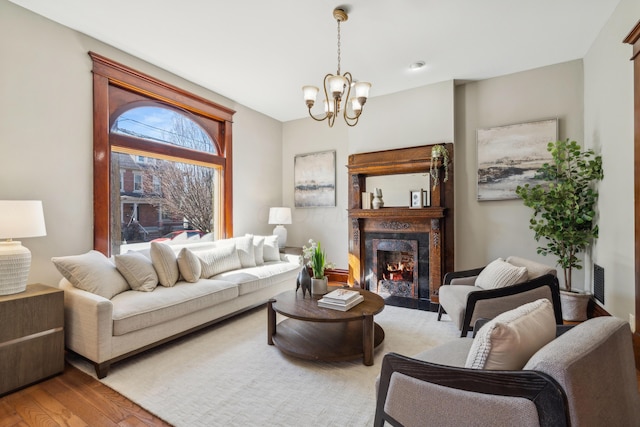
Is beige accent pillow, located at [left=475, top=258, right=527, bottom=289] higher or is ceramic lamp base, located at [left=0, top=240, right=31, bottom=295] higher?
ceramic lamp base, located at [left=0, top=240, right=31, bottom=295]

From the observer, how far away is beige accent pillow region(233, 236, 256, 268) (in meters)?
4.02

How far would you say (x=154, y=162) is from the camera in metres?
3.82

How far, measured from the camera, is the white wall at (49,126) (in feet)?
8.38

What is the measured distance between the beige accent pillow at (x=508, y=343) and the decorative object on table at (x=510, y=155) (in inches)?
119

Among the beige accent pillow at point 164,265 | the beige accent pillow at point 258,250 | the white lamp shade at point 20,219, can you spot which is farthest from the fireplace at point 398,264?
the white lamp shade at point 20,219

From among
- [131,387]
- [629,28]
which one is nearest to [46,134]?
[131,387]

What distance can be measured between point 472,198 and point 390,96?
1.86 metres

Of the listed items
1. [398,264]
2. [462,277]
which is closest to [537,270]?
[462,277]

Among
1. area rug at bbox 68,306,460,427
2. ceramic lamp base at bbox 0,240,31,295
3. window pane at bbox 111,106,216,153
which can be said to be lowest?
area rug at bbox 68,306,460,427

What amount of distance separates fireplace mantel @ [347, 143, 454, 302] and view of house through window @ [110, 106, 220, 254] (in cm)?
213

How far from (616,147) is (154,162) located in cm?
489

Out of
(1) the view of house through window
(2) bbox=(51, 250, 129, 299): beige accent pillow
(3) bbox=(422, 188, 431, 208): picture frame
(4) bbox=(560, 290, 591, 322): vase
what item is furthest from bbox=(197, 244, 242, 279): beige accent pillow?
(4) bbox=(560, 290, 591, 322): vase

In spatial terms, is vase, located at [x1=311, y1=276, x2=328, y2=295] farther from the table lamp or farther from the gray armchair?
the table lamp

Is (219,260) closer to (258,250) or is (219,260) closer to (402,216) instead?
(258,250)
